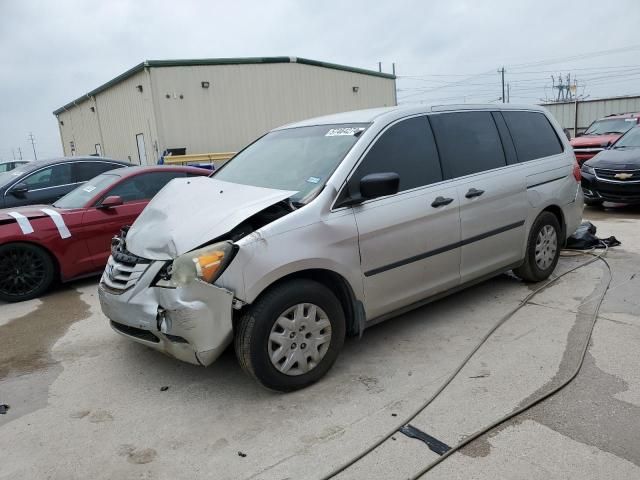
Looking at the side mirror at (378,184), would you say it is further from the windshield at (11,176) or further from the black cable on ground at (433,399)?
the windshield at (11,176)

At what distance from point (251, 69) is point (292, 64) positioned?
181 cm

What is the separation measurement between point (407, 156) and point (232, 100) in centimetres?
1687

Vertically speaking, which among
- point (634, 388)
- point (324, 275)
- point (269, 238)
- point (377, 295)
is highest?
point (269, 238)

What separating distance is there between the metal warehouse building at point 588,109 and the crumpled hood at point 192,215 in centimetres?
1979

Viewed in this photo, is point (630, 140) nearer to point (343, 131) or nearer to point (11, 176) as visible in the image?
point (343, 131)

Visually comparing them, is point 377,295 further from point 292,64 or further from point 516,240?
point 292,64

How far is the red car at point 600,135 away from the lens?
11703 millimetres

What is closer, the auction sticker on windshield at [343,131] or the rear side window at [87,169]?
the auction sticker on windshield at [343,131]

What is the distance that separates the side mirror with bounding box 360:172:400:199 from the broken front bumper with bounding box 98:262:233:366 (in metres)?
1.12

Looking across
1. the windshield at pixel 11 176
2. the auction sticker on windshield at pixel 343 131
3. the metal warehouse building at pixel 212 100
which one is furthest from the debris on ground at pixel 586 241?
the metal warehouse building at pixel 212 100

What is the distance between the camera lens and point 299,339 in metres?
3.18

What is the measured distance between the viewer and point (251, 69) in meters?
19.8

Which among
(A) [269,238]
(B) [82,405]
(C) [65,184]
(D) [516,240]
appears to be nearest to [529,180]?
(D) [516,240]

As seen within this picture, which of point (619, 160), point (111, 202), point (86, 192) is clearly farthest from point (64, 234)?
point (619, 160)
